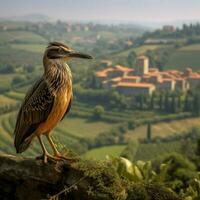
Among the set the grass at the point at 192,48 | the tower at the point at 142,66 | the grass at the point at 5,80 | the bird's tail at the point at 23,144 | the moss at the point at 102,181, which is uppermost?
the bird's tail at the point at 23,144

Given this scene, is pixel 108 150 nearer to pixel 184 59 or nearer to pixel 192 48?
pixel 184 59

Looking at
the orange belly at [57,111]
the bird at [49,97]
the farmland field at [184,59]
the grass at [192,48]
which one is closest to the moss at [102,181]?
the bird at [49,97]

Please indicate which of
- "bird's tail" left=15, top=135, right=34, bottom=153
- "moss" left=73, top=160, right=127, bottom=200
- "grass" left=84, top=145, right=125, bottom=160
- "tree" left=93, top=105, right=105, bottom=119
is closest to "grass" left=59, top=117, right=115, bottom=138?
"tree" left=93, top=105, right=105, bottom=119

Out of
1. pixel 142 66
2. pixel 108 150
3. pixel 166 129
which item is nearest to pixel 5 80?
pixel 142 66

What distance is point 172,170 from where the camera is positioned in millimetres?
19000

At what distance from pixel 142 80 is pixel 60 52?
80461mm

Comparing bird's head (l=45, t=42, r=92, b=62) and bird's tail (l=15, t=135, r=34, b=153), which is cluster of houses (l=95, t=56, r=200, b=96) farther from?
bird's head (l=45, t=42, r=92, b=62)

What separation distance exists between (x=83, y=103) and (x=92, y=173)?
62.8m

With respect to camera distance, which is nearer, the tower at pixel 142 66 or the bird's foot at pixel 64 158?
the bird's foot at pixel 64 158

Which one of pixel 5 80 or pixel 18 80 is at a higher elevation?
pixel 18 80

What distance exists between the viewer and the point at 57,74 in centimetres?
507

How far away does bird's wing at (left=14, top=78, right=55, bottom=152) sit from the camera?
5125 mm

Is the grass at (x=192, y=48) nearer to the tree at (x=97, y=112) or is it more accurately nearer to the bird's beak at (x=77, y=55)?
the tree at (x=97, y=112)

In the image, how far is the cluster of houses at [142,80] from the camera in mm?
76500
